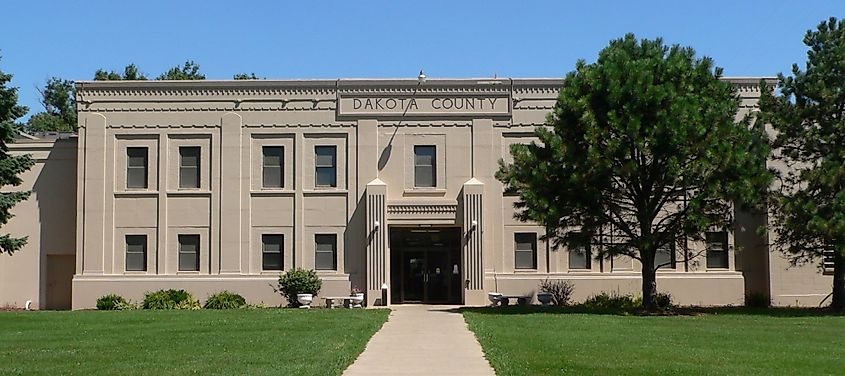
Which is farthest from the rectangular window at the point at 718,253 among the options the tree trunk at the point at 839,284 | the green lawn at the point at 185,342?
the green lawn at the point at 185,342

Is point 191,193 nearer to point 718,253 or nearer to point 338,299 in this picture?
point 338,299

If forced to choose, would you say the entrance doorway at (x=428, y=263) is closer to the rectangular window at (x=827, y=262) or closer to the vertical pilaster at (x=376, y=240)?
the vertical pilaster at (x=376, y=240)

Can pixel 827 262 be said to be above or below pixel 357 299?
above

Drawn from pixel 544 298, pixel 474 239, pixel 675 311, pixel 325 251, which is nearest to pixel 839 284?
pixel 675 311

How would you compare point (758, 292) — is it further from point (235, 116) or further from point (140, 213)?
point (140, 213)

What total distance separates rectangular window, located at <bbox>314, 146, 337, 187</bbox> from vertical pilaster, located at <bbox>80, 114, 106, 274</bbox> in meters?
7.63

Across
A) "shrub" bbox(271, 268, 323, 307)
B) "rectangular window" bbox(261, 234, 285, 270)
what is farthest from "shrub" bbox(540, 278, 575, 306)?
"rectangular window" bbox(261, 234, 285, 270)

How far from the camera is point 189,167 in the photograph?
37.8 metres

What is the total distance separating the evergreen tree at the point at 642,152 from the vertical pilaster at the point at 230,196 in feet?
36.3

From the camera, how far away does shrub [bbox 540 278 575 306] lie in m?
36.4

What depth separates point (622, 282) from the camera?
3709 centimetres

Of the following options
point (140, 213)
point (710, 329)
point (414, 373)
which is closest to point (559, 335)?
point (710, 329)

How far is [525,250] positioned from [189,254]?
12058 millimetres

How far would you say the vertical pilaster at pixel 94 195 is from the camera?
37.3 metres
